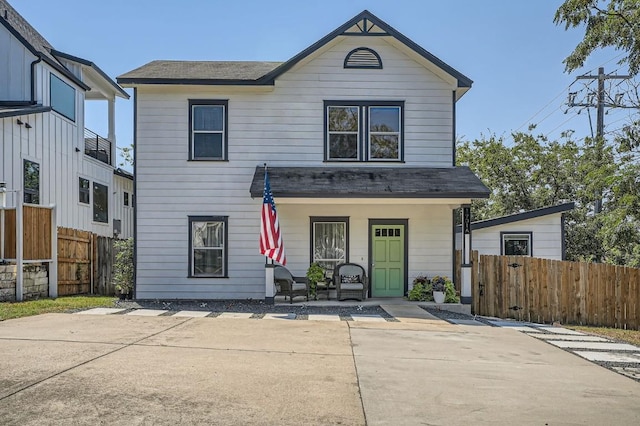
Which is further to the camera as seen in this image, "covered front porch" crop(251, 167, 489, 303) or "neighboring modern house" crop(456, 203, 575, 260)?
"neighboring modern house" crop(456, 203, 575, 260)

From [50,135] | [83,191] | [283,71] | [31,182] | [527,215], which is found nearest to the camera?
[283,71]

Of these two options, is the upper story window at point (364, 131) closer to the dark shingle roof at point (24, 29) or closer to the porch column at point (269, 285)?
the porch column at point (269, 285)

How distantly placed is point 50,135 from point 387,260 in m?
11.0

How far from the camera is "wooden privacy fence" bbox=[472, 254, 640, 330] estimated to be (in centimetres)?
1279

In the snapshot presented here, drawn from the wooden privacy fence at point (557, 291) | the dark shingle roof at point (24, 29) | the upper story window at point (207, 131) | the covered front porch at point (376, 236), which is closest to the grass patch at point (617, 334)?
the wooden privacy fence at point (557, 291)

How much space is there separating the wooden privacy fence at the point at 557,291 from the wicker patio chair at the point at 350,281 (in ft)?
9.23

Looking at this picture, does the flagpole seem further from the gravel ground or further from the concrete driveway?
the concrete driveway

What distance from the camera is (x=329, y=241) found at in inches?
575

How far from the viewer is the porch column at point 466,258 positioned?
A: 43.5 feet

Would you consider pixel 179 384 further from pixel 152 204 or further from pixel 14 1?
pixel 14 1

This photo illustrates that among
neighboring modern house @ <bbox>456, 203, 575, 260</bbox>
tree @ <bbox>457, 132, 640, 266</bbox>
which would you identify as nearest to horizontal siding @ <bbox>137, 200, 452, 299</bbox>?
neighboring modern house @ <bbox>456, 203, 575, 260</bbox>

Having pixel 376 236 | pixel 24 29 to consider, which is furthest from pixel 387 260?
pixel 24 29

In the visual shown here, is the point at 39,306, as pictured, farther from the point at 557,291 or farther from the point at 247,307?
the point at 557,291

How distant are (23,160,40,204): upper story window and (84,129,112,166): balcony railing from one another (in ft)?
12.5
